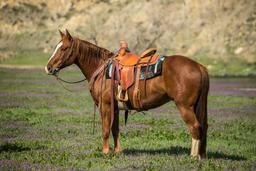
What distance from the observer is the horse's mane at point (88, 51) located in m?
16.3

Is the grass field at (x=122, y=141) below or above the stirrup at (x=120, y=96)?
below

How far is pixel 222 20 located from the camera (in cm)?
11738

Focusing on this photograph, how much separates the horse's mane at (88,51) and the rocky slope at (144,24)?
89.1 metres

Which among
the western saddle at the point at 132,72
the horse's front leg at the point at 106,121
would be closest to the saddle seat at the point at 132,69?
the western saddle at the point at 132,72

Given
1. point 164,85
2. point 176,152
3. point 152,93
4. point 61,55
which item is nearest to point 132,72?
point 152,93

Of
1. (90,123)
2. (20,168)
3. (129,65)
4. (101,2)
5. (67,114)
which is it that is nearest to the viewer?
(20,168)

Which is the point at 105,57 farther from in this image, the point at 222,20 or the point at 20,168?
the point at 222,20

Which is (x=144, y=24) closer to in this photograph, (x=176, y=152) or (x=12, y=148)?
(x=12, y=148)

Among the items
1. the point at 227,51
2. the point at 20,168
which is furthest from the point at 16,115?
the point at 227,51

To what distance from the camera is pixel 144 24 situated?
125125mm

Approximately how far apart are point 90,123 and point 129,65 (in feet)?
32.6

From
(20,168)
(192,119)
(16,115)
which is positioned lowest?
(16,115)

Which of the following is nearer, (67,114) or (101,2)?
(67,114)

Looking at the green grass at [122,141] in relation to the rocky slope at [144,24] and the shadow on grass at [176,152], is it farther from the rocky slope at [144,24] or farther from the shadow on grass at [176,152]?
the rocky slope at [144,24]
